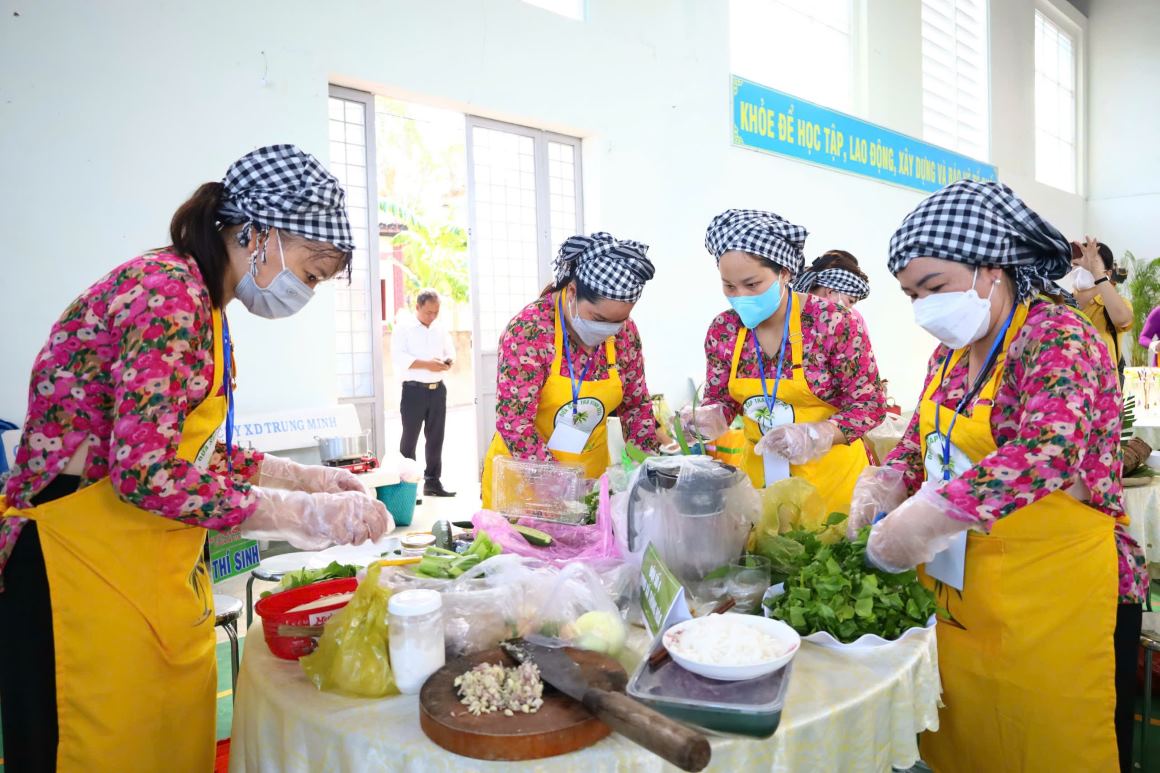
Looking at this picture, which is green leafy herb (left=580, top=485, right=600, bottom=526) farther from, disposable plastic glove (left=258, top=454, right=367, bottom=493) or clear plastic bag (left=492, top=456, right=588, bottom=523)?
disposable plastic glove (left=258, top=454, right=367, bottom=493)

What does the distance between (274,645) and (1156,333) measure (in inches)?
300

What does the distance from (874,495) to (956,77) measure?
1066 centimetres

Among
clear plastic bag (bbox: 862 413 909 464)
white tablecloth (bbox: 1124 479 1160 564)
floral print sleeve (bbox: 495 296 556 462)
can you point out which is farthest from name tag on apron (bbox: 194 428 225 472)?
clear plastic bag (bbox: 862 413 909 464)

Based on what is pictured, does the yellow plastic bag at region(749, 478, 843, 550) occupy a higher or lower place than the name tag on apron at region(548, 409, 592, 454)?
lower

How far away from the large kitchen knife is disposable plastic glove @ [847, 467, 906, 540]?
84cm

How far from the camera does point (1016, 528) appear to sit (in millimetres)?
1564

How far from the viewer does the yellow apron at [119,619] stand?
1420mm

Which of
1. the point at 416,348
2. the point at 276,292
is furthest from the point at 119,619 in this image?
the point at 416,348

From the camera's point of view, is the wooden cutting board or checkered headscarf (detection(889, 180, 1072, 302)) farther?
checkered headscarf (detection(889, 180, 1072, 302))

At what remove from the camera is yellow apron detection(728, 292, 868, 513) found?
101 inches

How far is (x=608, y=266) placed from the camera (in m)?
2.53

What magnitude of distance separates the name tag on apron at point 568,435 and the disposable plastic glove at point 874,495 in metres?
1.05

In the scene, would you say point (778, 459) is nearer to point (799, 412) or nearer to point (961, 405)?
point (799, 412)

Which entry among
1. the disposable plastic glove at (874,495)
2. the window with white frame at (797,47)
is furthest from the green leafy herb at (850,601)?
the window with white frame at (797,47)
